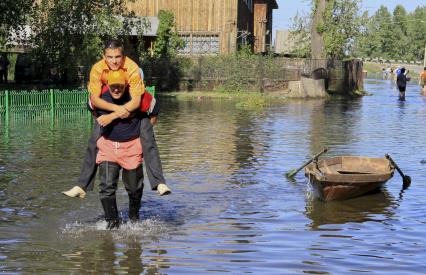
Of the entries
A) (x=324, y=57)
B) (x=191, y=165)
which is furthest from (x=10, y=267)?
(x=324, y=57)

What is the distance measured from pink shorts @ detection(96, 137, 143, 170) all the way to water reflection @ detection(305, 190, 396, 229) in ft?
8.55

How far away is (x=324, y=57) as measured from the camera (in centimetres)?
4300

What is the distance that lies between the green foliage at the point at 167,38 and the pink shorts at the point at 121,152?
34.9 m

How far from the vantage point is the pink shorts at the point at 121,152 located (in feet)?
26.0

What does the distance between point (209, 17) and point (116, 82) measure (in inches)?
1433

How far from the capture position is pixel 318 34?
42.8 m

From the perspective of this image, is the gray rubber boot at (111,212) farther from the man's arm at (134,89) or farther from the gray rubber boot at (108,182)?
the man's arm at (134,89)

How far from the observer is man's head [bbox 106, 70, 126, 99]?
7.62 metres

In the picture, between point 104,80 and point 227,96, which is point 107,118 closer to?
point 104,80

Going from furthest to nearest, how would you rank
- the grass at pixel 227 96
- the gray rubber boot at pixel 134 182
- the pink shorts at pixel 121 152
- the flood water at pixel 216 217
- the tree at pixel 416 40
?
the tree at pixel 416 40, the grass at pixel 227 96, the gray rubber boot at pixel 134 182, the pink shorts at pixel 121 152, the flood water at pixel 216 217

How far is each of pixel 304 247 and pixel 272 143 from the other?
1020cm

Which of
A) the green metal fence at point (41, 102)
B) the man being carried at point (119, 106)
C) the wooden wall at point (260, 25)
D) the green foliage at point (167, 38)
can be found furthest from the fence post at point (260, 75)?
the man being carried at point (119, 106)

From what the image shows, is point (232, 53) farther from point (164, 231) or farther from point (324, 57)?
point (164, 231)

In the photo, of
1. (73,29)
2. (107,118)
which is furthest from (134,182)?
(73,29)
